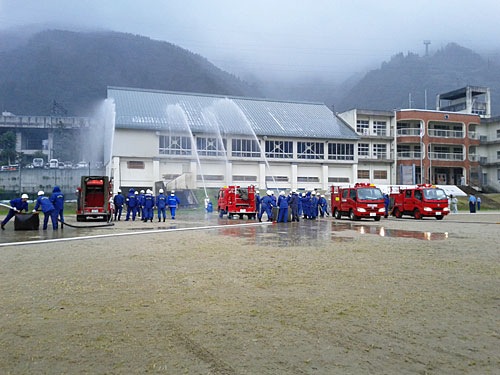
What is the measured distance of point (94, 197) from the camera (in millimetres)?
24891

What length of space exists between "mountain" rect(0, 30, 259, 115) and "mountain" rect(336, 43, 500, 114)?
5071cm

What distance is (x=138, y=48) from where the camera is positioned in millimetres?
198750

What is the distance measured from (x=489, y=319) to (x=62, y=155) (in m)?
80.7

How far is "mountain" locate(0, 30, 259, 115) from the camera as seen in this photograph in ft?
518

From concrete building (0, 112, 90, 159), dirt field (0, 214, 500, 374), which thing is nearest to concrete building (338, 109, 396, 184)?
concrete building (0, 112, 90, 159)

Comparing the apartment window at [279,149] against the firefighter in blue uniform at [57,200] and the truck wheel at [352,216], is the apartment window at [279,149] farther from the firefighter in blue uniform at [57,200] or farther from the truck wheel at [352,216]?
the firefighter in blue uniform at [57,200]

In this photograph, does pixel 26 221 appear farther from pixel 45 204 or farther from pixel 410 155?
pixel 410 155

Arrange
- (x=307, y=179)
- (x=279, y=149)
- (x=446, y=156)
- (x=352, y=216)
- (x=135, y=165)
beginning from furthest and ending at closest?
(x=446, y=156)
(x=307, y=179)
(x=279, y=149)
(x=135, y=165)
(x=352, y=216)

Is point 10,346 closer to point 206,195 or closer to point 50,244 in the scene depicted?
point 50,244

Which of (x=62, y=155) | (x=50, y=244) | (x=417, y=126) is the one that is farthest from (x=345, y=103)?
(x=50, y=244)

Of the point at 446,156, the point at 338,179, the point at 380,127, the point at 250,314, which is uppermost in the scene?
the point at 380,127

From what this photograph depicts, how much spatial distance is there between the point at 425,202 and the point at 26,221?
22.1 metres

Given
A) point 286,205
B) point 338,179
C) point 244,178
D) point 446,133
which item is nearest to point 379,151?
point 338,179

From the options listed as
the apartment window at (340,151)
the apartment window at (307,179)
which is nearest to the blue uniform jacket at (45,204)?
the apartment window at (307,179)
